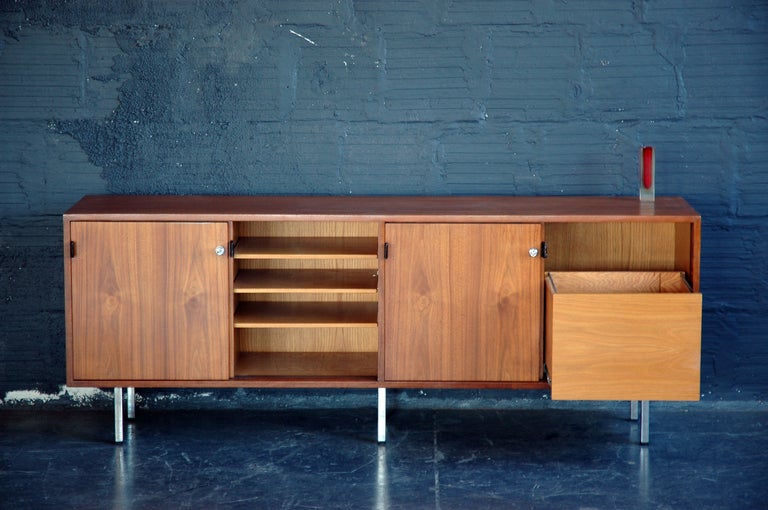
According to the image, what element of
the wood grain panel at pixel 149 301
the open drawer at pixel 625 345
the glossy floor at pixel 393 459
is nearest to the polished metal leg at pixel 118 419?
the glossy floor at pixel 393 459

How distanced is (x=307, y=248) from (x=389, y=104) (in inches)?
26.9

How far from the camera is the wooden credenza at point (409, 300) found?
13.0 feet

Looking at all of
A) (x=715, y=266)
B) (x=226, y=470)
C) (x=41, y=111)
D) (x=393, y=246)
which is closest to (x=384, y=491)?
(x=226, y=470)

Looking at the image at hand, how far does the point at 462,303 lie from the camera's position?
413 centimetres

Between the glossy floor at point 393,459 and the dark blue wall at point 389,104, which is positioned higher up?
the dark blue wall at point 389,104

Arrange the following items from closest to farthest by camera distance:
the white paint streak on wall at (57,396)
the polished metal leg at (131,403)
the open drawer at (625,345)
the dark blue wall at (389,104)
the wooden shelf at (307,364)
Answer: the open drawer at (625,345) < the wooden shelf at (307,364) < the dark blue wall at (389,104) < the polished metal leg at (131,403) < the white paint streak on wall at (57,396)

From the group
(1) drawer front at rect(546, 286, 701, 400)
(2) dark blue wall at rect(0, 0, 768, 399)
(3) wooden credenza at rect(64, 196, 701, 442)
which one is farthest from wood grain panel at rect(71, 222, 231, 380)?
(1) drawer front at rect(546, 286, 701, 400)

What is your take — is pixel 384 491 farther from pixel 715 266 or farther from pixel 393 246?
pixel 715 266

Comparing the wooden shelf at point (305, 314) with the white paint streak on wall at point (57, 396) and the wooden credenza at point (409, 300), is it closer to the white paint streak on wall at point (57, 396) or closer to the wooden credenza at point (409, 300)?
the wooden credenza at point (409, 300)

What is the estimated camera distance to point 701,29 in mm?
4430

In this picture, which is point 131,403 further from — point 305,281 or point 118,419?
point 305,281

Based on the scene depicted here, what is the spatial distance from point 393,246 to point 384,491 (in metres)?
0.85

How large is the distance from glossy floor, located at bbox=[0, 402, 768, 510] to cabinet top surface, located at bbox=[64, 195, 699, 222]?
86 centimetres

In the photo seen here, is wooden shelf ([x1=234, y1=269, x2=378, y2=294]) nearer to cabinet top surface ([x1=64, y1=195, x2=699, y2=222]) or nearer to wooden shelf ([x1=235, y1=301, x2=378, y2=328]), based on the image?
wooden shelf ([x1=235, y1=301, x2=378, y2=328])
